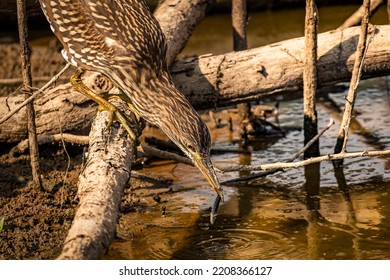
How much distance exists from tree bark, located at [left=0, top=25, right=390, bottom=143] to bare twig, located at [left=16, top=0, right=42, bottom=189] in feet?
2.32

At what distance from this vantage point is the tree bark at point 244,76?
8320 millimetres

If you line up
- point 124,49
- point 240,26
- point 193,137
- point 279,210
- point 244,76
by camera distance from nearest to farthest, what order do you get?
point 193,137, point 124,49, point 279,210, point 244,76, point 240,26

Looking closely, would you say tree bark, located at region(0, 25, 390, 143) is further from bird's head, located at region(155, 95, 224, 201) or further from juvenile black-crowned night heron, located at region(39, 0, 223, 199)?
bird's head, located at region(155, 95, 224, 201)

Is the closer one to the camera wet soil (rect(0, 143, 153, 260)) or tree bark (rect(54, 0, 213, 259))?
tree bark (rect(54, 0, 213, 259))

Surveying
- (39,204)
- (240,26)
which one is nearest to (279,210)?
(39,204)

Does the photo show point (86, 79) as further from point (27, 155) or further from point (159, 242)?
point (159, 242)

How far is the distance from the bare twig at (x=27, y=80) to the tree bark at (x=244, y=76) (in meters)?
0.71

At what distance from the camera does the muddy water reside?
674 centimetres

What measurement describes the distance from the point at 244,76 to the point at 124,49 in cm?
175

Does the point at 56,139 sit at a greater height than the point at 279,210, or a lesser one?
greater

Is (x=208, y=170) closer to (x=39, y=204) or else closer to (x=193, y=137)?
(x=193, y=137)

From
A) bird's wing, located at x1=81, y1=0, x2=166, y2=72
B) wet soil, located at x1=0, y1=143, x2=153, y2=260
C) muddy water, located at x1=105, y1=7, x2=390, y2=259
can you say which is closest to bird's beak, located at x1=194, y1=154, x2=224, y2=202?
muddy water, located at x1=105, y1=7, x2=390, y2=259

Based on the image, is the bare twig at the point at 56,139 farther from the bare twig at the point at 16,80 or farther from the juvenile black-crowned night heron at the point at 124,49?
the bare twig at the point at 16,80

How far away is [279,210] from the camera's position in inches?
295
